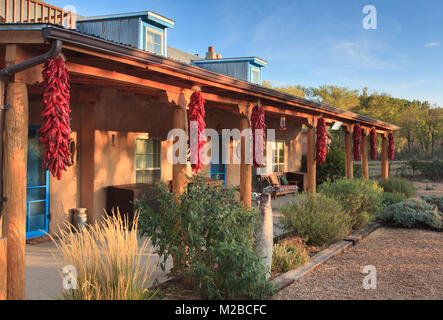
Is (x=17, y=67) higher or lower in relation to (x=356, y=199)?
higher

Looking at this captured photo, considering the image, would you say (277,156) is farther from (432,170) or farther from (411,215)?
(432,170)

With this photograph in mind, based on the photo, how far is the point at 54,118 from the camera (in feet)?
12.2

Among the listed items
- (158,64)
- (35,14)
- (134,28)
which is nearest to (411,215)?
(158,64)

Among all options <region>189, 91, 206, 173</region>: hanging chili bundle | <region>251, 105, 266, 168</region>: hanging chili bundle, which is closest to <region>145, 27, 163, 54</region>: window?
<region>251, 105, 266, 168</region>: hanging chili bundle

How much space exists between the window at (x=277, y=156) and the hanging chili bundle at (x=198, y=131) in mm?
8094

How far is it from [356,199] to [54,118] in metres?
6.53

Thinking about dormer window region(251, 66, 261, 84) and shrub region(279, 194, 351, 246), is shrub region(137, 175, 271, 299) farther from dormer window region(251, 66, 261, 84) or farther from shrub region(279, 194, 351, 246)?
dormer window region(251, 66, 261, 84)

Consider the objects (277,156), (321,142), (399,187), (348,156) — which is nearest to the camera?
(321,142)

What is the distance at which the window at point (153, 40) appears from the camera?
10234mm

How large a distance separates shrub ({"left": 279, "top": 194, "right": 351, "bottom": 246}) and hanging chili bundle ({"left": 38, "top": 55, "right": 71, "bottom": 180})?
4.50 meters

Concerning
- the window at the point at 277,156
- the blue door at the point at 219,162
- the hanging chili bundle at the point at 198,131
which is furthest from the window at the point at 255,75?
the hanging chili bundle at the point at 198,131

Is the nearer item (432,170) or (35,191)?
(35,191)

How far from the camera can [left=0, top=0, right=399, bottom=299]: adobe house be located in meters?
3.67

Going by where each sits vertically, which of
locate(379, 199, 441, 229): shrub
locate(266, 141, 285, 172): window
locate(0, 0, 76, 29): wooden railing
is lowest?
locate(379, 199, 441, 229): shrub
